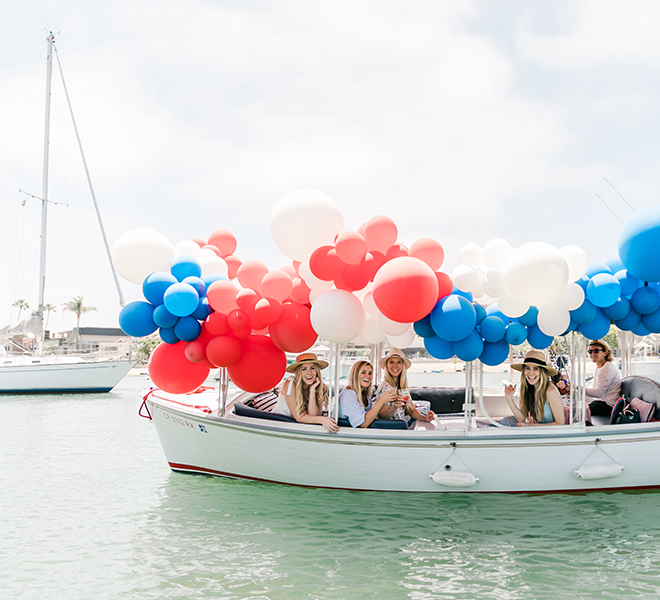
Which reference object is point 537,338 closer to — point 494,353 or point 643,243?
point 494,353

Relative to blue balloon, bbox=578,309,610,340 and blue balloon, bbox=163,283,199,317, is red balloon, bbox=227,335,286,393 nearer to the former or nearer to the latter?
blue balloon, bbox=163,283,199,317

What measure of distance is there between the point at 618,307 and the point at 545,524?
2.34m

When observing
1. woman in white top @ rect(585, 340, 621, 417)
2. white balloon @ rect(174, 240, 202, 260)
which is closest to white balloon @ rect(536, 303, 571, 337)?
woman in white top @ rect(585, 340, 621, 417)

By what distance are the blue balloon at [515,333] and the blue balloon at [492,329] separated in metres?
0.11

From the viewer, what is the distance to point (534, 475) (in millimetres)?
5902

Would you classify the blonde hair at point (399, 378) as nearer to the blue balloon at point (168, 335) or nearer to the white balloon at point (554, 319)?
the white balloon at point (554, 319)

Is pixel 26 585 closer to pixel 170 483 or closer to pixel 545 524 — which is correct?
pixel 170 483

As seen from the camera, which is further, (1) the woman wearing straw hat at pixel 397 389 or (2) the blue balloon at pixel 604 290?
(1) the woman wearing straw hat at pixel 397 389

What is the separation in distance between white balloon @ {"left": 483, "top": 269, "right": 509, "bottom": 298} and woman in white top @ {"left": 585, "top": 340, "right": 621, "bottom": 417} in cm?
241

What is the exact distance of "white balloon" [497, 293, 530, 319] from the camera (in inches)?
213

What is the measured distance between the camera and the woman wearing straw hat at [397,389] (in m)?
6.36

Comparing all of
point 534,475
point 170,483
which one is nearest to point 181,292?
point 170,483

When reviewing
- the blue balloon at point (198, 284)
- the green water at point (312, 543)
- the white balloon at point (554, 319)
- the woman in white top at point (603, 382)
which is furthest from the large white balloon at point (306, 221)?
the woman in white top at point (603, 382)

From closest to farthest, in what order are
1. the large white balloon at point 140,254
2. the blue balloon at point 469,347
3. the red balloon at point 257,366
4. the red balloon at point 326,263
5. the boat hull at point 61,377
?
the red balloon at point 326,263 → the blue balloon at point 469,347 → the red balloon at point 257,366 → the large white balloon at point 140,254 → the boat hull at point 61,377
